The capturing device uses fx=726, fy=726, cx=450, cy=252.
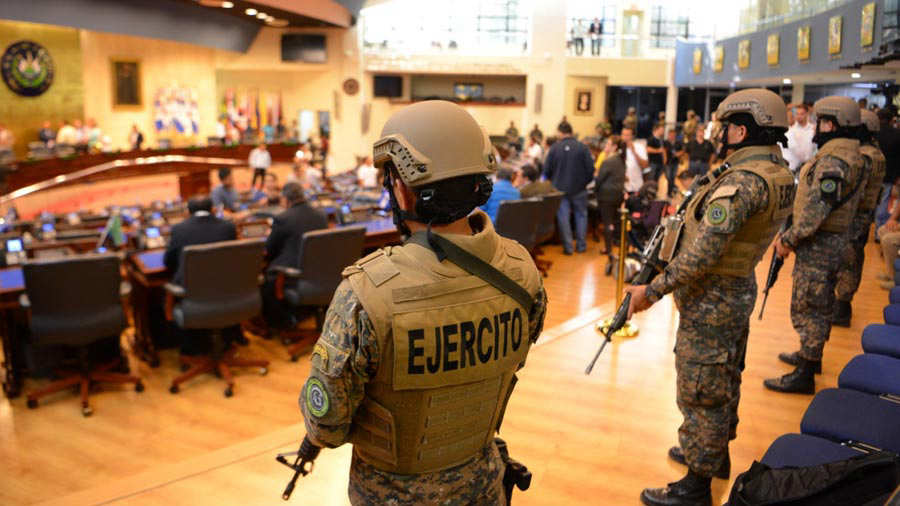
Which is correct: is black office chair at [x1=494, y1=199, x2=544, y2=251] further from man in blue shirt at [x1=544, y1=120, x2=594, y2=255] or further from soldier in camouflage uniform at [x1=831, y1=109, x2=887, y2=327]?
soldier in camouflage uniform at [x1=831, y1=109, x2=887, y2=327]

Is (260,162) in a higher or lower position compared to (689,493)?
higher

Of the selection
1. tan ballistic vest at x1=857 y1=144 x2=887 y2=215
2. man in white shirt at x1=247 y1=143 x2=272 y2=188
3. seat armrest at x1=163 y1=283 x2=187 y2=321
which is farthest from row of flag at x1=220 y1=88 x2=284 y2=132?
tan ballistic vest at x1=857 y1=144 x2=887 y2=215

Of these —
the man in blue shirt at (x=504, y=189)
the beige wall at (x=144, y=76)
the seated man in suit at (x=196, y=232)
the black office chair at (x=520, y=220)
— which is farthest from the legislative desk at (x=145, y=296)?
the beige wall at (x=144, y=76)

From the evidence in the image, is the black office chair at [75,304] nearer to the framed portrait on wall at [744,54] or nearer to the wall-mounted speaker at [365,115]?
the framed portrait on wall at [744,54]

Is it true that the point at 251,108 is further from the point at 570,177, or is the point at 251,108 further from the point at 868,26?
the point at 868,26

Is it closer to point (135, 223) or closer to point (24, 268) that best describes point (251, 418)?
point (24, 268)

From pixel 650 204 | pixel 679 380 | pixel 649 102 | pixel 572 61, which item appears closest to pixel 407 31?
pixel 572 61

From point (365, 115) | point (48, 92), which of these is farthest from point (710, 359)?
point (365, 115)

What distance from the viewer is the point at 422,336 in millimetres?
1556

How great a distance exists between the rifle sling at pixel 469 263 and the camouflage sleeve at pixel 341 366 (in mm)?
200

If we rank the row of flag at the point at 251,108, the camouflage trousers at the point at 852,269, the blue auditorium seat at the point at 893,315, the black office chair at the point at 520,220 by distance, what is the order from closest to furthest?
the blue auditorium seat at the point at 893,315
the camouflage trousers at the point at 852,269
the black office chair at the point at 520,220
the row of flag at the point at 251,108

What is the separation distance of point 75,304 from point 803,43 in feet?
38.8

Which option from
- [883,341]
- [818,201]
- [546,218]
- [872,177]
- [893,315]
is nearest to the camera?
[883,341]

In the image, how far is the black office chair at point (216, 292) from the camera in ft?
15.8
